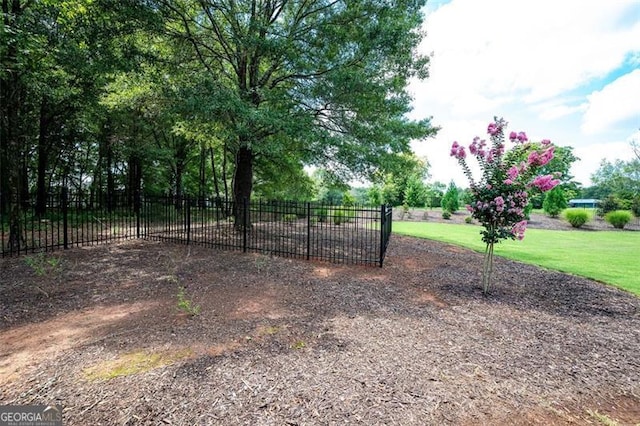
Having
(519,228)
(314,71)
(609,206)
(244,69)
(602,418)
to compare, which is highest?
(244,69)

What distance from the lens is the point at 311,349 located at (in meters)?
3.06

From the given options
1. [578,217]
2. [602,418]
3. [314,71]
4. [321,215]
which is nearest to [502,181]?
[602,418]

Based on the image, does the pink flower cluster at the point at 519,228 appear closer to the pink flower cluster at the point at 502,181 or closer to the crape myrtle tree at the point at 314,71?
the pink flower cluster at the point at 502,181

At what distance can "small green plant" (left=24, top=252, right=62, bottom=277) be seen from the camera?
17.9 feet

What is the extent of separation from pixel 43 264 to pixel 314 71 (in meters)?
7.04

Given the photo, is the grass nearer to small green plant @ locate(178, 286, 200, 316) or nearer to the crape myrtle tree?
small green plant @ locate(178, 286, 200, 316)

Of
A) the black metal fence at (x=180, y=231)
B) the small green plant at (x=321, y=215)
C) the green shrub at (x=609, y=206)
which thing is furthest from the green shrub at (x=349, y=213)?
the green shrub at (x=609, y=206)

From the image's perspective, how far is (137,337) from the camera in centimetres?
319

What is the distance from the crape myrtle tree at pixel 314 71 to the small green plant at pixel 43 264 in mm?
4077

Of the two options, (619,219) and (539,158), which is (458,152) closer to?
(539,158)

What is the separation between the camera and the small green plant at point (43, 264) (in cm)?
546

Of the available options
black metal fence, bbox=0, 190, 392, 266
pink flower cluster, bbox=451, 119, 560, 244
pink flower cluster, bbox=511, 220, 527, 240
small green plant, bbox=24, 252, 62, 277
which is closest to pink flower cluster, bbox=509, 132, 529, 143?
pink flower cluster, bbox=451, 119, 560, 244

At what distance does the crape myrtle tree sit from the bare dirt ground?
349cm

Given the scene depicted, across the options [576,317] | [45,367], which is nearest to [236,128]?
[45,367]
